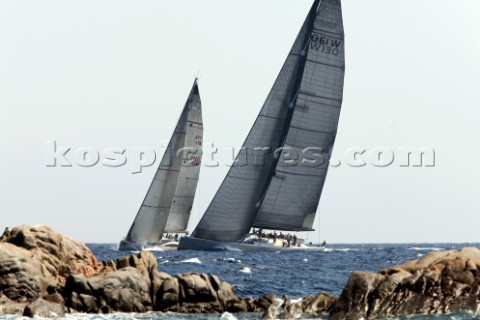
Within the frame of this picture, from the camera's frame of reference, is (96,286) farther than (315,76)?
No

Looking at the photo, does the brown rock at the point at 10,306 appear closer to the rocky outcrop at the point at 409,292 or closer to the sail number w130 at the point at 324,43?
the rocky outcrop at the point at 409,292

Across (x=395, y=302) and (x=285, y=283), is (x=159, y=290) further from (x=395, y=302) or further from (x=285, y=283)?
(x=285, y=283)

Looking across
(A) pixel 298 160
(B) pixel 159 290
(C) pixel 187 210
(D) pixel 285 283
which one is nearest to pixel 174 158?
(C) pixel 187 210

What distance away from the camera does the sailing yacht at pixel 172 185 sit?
3396 inches

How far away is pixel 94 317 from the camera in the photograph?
28.8m

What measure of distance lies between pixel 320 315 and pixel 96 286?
25.7 feet

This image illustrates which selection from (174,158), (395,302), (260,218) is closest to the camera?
(395,302)

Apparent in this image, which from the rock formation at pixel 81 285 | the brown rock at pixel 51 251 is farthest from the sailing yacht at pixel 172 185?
the rock formation at pixel 81 285

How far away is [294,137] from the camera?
76500 mm

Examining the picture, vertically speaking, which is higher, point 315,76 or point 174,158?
point 315,76

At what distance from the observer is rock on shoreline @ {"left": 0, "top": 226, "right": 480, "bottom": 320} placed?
28.0 meters

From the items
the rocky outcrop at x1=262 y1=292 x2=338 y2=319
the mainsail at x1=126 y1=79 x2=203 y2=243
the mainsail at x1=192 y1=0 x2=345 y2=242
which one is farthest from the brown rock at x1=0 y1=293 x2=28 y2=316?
the mainsail at x1=126 y1=79 x2=203 y2=243

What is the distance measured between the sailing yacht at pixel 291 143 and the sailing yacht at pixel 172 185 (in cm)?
735

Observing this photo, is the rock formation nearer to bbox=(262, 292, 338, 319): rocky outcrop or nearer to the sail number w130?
bbox=(262, 292, 338, 319): rocky outcrop
